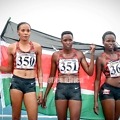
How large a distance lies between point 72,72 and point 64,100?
42 centimetres

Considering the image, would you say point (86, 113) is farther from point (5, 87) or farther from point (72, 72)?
point (5, 87)

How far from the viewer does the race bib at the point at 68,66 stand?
351 centimetres

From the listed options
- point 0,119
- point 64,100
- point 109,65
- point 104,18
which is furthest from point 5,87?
point 104,18

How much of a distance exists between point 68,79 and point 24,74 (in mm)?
632

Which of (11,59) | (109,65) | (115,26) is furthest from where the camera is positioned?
(115,26)

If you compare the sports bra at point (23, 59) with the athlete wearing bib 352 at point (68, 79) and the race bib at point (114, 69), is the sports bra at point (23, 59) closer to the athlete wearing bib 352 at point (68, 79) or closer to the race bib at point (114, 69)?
the athlete wearing bib 352 at point (68, 79)

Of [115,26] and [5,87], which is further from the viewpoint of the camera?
[115,26]

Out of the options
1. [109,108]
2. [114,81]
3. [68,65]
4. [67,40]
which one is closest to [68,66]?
[68,65]

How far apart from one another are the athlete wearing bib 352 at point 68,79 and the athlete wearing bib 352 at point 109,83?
0.24m

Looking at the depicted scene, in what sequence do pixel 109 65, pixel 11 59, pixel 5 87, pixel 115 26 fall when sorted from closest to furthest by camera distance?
pixel 11 59 < pixel 109 65 < pixel 5 87 < pixel 115 26

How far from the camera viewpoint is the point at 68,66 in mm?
3504

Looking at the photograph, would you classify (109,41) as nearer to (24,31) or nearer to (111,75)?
(111,75)

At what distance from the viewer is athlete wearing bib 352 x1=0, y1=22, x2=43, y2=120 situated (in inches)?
127

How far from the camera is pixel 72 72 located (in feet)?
11.5
